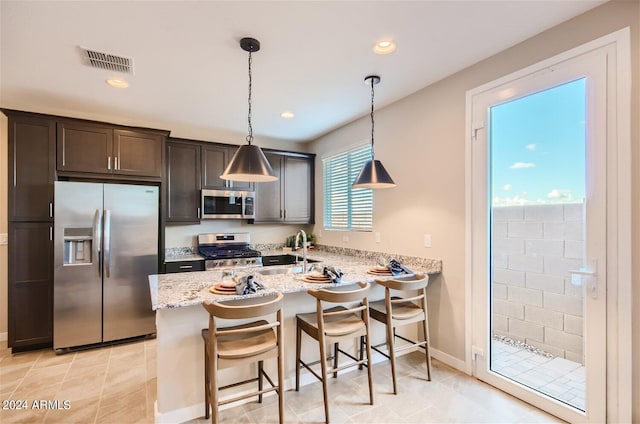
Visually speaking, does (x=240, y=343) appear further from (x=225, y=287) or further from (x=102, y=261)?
(x=102, y=261)

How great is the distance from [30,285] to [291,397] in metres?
3.00

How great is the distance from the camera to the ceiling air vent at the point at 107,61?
7.90ft

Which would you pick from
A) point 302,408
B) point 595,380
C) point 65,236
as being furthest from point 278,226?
point 595,380

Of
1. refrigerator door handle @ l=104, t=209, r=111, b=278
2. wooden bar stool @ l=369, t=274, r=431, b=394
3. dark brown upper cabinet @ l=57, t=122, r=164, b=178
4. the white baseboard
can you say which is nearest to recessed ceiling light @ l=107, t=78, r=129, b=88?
dark brown upper cabinet @ l=57, t=122, r=164, b=178

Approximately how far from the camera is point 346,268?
314cm

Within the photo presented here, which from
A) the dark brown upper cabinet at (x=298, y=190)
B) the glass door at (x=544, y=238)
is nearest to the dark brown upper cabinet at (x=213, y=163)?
the dark brown upper cabinet at (x=298, y=190)

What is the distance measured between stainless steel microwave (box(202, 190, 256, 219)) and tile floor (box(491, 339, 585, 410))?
133 inches

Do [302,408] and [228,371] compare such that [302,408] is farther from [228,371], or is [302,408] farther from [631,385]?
[631,385]

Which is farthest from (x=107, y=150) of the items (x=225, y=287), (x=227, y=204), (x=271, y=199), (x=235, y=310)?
(x=235, y=310)

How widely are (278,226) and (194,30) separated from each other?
3416mm

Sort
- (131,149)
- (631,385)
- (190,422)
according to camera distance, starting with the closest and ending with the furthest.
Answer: (631,385) < (190,422) < (131,149)

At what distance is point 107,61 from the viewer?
252cm

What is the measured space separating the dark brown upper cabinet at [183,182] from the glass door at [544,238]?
11.1ft

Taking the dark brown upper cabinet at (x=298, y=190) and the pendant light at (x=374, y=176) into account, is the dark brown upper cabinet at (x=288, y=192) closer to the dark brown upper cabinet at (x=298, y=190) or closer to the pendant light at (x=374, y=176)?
the dark brown upper cabinet at (x=298, y=190)
